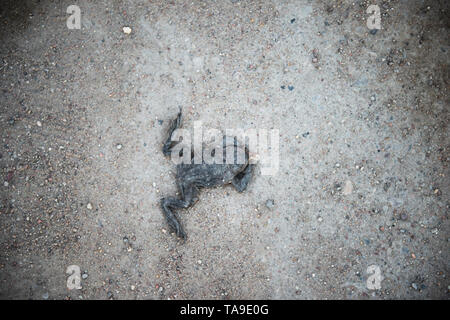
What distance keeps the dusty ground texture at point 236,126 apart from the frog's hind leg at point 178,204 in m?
0.17

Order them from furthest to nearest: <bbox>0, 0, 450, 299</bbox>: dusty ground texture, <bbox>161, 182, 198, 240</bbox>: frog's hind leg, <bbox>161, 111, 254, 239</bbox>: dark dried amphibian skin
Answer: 1. <bbox>0, 0, 450, 299</bbox>: dusty ground texture
2. <bbox>161, 182, 198, 240</bbox>: frog's hind leg
3. <bbox>161, 111, 254, 239</bbox>: dark dried amphibian skin

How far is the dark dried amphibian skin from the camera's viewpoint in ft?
12.8

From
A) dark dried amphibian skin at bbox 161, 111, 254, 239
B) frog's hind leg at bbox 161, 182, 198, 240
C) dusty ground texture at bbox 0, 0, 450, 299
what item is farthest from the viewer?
dusty ground texture at bbox 0, 0, 450, 299

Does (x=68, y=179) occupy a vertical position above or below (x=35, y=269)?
above

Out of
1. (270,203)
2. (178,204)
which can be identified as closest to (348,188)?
(270,203)

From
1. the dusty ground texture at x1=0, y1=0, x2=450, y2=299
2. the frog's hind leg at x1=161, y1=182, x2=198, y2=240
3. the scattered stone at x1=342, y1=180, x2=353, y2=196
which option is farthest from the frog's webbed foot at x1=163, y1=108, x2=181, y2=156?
the scattered stone at x1=342, y1=180, x2=353, y2=196

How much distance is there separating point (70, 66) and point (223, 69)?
89.8 inches

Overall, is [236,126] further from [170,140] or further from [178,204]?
[178,204]

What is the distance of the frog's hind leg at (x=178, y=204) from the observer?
4000 mm

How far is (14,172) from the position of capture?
421cm

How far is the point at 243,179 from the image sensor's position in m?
4.08

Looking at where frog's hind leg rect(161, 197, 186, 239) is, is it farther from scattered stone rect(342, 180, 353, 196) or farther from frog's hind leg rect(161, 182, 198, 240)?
scattered stone rect(342, 180, 353, 196)

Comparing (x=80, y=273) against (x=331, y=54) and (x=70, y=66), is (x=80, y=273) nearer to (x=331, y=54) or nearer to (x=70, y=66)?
(x=70, y=66)
